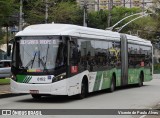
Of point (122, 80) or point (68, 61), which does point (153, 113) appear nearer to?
point (68, 61)

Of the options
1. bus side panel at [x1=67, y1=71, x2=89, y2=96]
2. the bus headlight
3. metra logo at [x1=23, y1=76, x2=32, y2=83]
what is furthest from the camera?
bus side panel at [x1=67, y1=71, x2=89, y2=96]

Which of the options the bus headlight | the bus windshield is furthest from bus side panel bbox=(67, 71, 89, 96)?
the bus windshield

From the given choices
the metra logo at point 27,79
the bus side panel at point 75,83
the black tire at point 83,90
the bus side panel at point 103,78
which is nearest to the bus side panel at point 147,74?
the bus side panel at point 103,78

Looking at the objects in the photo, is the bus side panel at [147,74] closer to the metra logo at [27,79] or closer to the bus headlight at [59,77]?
the bus headlight at [59,77]

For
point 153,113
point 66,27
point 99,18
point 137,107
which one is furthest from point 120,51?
point 99,18

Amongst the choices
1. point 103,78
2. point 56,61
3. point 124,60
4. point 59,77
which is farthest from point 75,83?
point 124,60

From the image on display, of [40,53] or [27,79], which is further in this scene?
[40,53]

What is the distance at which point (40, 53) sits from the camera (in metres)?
19.3

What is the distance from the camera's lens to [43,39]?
19562 millimetres

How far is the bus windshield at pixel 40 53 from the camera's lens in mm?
19219

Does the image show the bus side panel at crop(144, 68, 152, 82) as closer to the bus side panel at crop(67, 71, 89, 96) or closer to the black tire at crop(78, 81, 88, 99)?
the black tire at crop(78, 81, 88, 99)

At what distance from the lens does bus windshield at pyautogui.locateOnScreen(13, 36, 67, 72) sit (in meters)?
19.2

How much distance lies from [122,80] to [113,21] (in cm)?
5913

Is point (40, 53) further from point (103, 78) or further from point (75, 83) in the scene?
point (103, 78)
